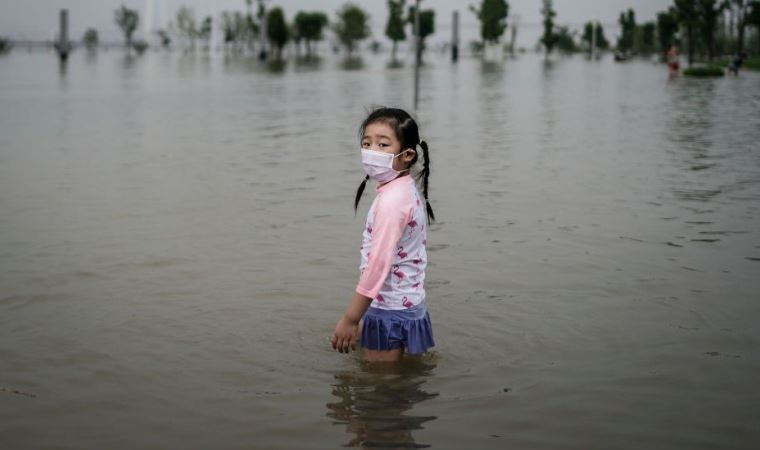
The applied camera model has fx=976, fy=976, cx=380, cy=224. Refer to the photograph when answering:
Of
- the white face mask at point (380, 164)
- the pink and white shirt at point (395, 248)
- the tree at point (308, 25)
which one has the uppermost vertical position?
the tree at point (308, 25)

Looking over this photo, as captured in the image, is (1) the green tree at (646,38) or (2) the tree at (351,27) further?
(2) the tree at (351,27)

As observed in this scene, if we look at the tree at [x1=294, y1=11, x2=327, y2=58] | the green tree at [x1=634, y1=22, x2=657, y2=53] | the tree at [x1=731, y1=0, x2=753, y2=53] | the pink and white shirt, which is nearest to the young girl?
the pink and white shirt

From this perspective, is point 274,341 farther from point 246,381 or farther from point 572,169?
point 572,169

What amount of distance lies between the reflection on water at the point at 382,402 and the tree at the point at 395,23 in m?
108

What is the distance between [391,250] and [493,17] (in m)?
109

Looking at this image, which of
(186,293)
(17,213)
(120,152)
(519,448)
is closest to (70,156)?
(120,152)

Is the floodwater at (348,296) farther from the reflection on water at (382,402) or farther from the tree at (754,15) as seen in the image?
the tree at (754,15)

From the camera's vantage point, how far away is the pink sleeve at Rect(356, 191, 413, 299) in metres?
3.92

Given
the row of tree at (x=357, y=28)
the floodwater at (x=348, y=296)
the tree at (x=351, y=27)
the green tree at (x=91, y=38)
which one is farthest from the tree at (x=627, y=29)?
the floodwater at (x=348, y=296)

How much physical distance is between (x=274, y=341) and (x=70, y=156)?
873 cm

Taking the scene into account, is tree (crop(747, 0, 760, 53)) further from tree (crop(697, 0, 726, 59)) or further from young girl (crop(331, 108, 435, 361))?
young girl (crop(331, 108, 435, 361))

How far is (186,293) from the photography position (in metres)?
6.19

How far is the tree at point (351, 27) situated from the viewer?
115 metres

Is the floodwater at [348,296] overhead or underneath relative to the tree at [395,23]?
underneath
